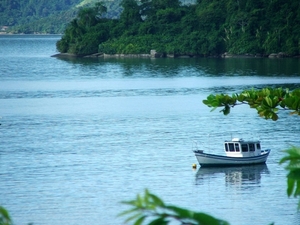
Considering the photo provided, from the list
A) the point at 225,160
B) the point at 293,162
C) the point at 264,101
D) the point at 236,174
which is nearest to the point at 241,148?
the point at 225,160

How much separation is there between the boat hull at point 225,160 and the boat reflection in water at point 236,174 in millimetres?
191

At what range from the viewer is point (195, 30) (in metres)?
122

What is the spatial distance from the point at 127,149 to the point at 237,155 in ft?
18.3

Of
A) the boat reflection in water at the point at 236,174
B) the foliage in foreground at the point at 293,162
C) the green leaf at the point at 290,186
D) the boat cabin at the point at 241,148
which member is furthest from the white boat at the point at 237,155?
the foliage in foreground at the point at 293,162

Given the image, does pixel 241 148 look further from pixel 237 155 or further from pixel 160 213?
pixel 160 213

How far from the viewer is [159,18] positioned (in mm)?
125938

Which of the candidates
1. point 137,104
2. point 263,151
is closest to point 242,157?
point 263,151

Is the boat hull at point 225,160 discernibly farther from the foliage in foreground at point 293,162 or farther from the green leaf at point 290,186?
the foliage in foreground at point 293,162

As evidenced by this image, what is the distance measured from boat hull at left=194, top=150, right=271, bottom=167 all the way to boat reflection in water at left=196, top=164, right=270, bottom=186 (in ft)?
0.63

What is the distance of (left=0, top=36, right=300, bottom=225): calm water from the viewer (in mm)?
27844

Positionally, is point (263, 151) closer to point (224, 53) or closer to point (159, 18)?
point (224, 53)

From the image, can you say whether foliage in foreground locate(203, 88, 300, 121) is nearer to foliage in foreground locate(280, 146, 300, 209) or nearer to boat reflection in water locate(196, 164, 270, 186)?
foliage in foreground locate(280, 146, 300, 209)

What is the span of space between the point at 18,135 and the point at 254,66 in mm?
56128

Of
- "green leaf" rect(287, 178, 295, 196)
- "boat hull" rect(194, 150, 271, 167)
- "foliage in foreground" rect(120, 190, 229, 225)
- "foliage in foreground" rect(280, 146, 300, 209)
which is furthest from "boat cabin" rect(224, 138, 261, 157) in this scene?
"foliage in foreground" rect(120, 190, 229, 225)
